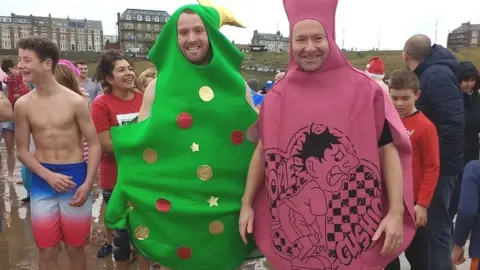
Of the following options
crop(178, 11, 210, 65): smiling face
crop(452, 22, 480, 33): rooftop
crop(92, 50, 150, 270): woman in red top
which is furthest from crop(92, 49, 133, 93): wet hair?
crop(452, 22, 480, 33): rooftop

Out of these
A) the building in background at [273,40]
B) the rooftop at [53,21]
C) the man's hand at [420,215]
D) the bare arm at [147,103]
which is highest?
the rooftop at [53,21]

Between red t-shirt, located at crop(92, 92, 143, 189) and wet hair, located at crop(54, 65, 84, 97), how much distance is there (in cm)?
19

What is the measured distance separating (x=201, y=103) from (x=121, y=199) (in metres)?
0.70

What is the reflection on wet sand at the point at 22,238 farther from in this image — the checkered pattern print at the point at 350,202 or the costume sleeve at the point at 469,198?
the costume sleeve at the point at 469,198

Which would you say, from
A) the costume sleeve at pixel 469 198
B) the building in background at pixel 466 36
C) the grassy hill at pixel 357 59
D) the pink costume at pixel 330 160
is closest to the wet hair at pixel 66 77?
the pink costume at pixel 330 160

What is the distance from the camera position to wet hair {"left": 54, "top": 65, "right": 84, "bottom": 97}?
3.44 m

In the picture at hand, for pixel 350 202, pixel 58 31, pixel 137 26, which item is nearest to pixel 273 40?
pixel 137 26

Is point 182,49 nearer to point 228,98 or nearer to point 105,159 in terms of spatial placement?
point 228,98

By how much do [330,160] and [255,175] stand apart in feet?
1.39

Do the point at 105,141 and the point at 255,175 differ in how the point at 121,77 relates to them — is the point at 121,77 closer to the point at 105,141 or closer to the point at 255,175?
the point at 105,141

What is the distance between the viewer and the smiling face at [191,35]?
98.3 inches

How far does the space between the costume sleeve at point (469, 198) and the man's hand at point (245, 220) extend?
3.25ft

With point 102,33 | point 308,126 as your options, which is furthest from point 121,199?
point 102,33

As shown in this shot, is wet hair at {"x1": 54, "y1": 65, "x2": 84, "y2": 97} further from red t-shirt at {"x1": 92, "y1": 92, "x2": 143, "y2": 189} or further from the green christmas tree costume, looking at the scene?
the green christmas tree costume
